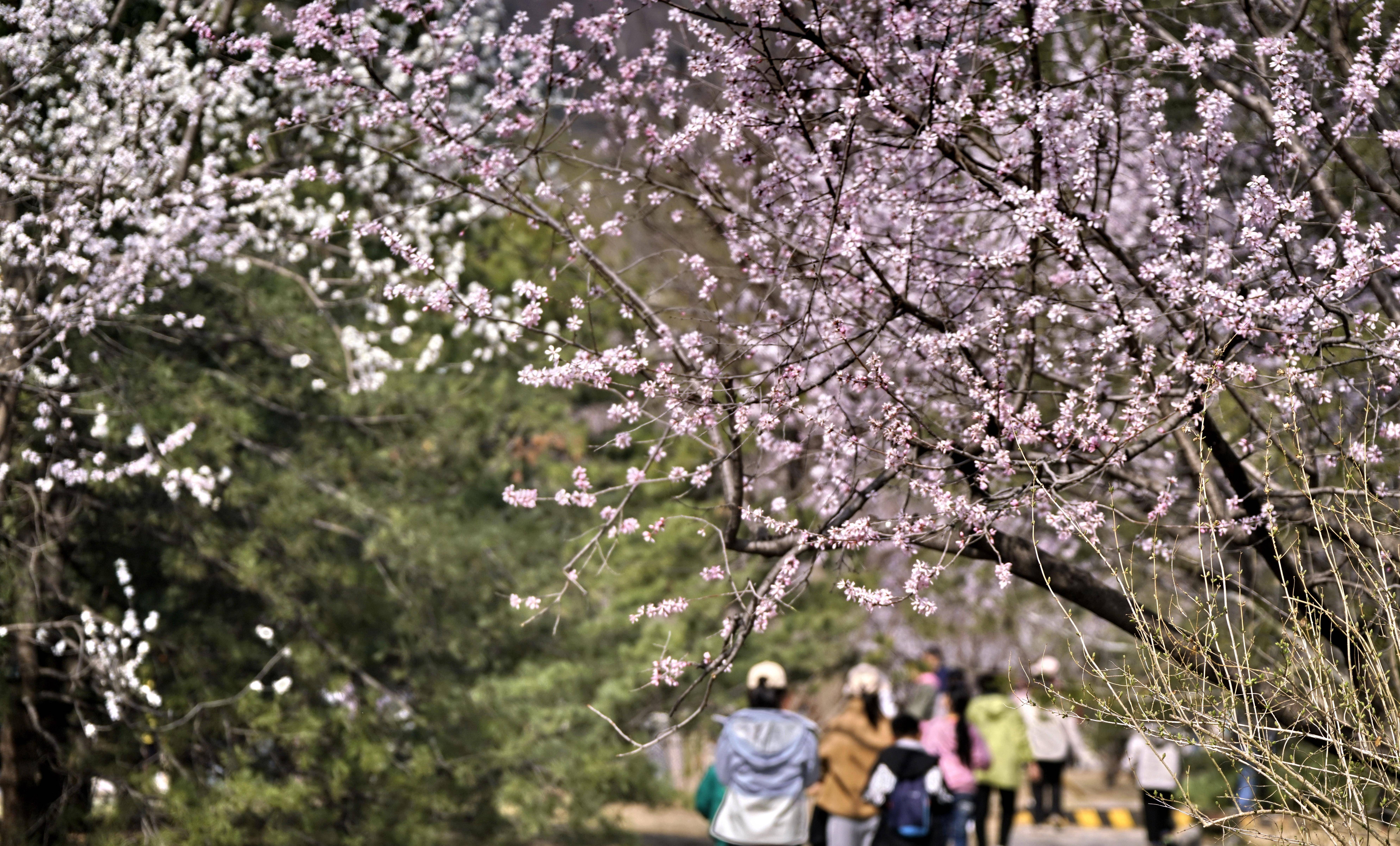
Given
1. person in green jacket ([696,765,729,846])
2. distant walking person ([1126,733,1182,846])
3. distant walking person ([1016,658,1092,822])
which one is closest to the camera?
person in green jacket ([696,765,729,846])

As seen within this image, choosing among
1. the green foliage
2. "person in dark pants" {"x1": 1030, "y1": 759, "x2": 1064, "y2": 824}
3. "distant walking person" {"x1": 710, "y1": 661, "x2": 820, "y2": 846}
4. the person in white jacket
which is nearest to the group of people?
"distant walking person" {"x1": 710, "y1": 661, "x2": 820, "y2": 846}

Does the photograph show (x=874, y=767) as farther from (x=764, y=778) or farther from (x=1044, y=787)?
(x=1044, y=787)

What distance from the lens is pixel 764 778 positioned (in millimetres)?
7281

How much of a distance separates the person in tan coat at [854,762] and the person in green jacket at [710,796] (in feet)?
2.35

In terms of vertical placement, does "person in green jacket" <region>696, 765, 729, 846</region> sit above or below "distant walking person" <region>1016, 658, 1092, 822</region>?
below

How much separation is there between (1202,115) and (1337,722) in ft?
6.43

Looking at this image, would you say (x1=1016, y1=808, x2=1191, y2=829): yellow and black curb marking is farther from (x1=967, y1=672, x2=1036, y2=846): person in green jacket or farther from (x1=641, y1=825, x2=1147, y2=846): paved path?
(x1=967, y1=672, x2=1036, y2=846): person in green jacket

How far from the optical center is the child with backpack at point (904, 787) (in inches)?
321

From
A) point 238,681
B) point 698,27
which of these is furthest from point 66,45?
point 698,27

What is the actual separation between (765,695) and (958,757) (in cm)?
286

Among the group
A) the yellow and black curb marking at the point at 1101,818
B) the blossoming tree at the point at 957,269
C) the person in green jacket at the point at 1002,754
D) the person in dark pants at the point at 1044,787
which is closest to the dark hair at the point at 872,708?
the person in green jacket at the point at 1002,754

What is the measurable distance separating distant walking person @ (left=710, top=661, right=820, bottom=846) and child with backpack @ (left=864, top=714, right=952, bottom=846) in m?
0.89

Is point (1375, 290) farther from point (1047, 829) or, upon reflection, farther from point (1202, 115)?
point (1047, 829)

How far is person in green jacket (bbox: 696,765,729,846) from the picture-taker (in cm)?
752
